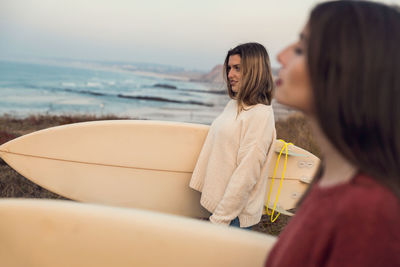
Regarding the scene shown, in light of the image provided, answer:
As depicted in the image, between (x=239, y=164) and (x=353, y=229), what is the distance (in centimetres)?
135

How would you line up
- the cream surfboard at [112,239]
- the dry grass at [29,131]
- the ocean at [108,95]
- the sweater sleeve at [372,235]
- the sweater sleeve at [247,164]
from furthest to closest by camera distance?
the ocean at [108,95] → the dry grass at [29,131] → the sweater sleeve at [247,164] → the cream surfboard at [112,239] → the sweater sleeve at [372,235]

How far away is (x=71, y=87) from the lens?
20.7 m

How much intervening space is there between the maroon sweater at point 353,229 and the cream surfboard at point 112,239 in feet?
1.76

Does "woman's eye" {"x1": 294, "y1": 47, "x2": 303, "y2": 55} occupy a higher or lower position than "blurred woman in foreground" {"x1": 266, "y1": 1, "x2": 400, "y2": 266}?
higher

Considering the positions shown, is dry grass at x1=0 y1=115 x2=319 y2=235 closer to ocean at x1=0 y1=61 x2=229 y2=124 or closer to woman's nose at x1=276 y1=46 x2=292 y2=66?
woman's nose at x1=276 y1=46 x2=292 y2=66

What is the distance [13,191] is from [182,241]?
250 cm

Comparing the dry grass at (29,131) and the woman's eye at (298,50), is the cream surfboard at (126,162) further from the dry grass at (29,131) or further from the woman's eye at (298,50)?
the woman's eye at (298,50)

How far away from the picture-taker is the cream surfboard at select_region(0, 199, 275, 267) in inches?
46.2

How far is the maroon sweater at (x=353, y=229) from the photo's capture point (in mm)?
572

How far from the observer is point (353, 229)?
1.90 feet

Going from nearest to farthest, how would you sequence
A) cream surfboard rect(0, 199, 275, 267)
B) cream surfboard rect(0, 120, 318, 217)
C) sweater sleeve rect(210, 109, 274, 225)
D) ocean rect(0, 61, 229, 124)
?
cream surfboard rect(0, 199, 275, 267) → sweater sleeve rect(210, 109, 274, 225) → cream surfboard rect(0, 120, 318, 217) → ocean rect(0, 61, 229, 124)

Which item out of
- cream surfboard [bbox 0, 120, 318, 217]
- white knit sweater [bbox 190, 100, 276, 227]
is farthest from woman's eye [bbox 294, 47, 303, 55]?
cream surfboard [bbox 0, 120, 318, 217]

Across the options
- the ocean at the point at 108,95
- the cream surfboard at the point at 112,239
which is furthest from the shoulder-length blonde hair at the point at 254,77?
the ocean at the point at 108,95

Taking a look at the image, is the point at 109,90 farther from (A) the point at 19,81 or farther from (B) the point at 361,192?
(B) the point at 361,192
